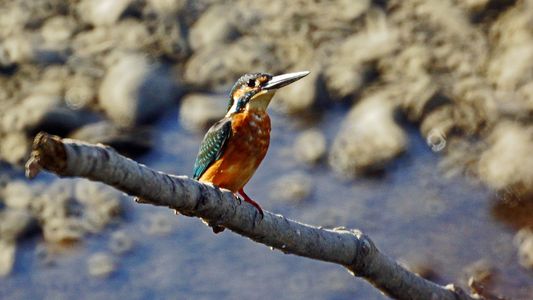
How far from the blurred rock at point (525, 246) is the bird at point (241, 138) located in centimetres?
325

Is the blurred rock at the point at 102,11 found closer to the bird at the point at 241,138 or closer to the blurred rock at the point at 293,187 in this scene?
the blurred rock at the point at 293,187

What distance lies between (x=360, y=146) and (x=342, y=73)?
95 centimetres

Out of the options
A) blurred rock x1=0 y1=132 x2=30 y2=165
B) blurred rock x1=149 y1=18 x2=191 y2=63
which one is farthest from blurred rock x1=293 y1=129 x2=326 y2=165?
blurred rock x1=0 y1=132 x2=30 y2=165

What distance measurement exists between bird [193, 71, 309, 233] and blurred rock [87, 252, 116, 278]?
295cm

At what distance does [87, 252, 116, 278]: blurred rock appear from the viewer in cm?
712

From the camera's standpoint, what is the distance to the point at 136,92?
336 inches

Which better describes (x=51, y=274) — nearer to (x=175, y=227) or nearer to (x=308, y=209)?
(x=175, y=227)

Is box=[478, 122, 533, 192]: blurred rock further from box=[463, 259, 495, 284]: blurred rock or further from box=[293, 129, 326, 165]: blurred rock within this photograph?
box=[293, 129, 326, 165]: blurred rock

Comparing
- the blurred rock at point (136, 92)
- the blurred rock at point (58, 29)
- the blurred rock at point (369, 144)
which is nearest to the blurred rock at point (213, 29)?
the blurred rock at point (136, 92)

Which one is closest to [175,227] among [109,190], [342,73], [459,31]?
[109,190]

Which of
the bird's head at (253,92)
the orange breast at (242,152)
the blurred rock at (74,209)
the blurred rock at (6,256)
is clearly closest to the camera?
the orange breast at (242,152)

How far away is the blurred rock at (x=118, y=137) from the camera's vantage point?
8.18 meters

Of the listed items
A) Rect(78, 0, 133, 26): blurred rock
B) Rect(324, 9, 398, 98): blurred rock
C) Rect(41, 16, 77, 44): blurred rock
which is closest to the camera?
Rect(324, 9, 398, 98): blurred rock

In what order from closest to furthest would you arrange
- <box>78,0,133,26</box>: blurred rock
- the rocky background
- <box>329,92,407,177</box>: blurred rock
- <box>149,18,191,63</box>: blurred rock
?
the rocky background < <box>329,92,407,177</box>: blurred rock < <box>149,18,191,63</box>: blurred rock < <box>78,0,133,26</box>: blurred rock
